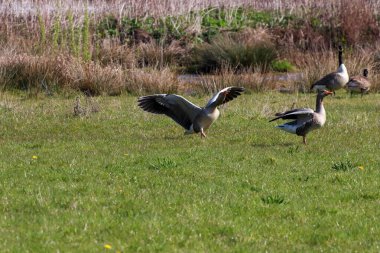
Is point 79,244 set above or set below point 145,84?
above

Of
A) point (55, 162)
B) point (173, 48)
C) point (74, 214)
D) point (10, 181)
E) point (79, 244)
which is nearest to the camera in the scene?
point (79, 244)

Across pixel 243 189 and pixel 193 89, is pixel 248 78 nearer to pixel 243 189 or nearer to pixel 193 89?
pixel 193 89

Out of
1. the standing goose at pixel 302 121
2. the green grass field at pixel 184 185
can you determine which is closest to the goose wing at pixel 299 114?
the standing goose at pixel 302 121

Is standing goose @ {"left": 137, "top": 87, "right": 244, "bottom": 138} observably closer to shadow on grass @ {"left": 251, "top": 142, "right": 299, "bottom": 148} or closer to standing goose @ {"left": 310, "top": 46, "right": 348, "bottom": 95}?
shadow on grass @ {"left": 251, "top": 142, "right": 299, "bottom": 148}

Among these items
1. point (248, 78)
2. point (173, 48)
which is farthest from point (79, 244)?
point (173, 48)

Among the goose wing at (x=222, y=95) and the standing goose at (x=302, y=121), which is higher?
the goose wing at (x=222, y=95)

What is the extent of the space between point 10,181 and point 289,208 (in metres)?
3.39

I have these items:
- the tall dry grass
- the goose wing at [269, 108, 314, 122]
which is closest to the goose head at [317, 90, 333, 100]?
the goose wing at [269, 108, 314, 122]

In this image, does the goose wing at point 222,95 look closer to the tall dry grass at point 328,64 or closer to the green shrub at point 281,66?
the tall dry grass at point 328,64

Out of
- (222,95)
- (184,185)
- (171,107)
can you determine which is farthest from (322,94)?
(184,185)

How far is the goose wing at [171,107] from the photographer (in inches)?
573

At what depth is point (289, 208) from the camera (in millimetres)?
9000

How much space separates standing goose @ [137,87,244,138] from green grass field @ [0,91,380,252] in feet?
0.91

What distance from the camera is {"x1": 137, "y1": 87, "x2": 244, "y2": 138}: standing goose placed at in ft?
46.7
